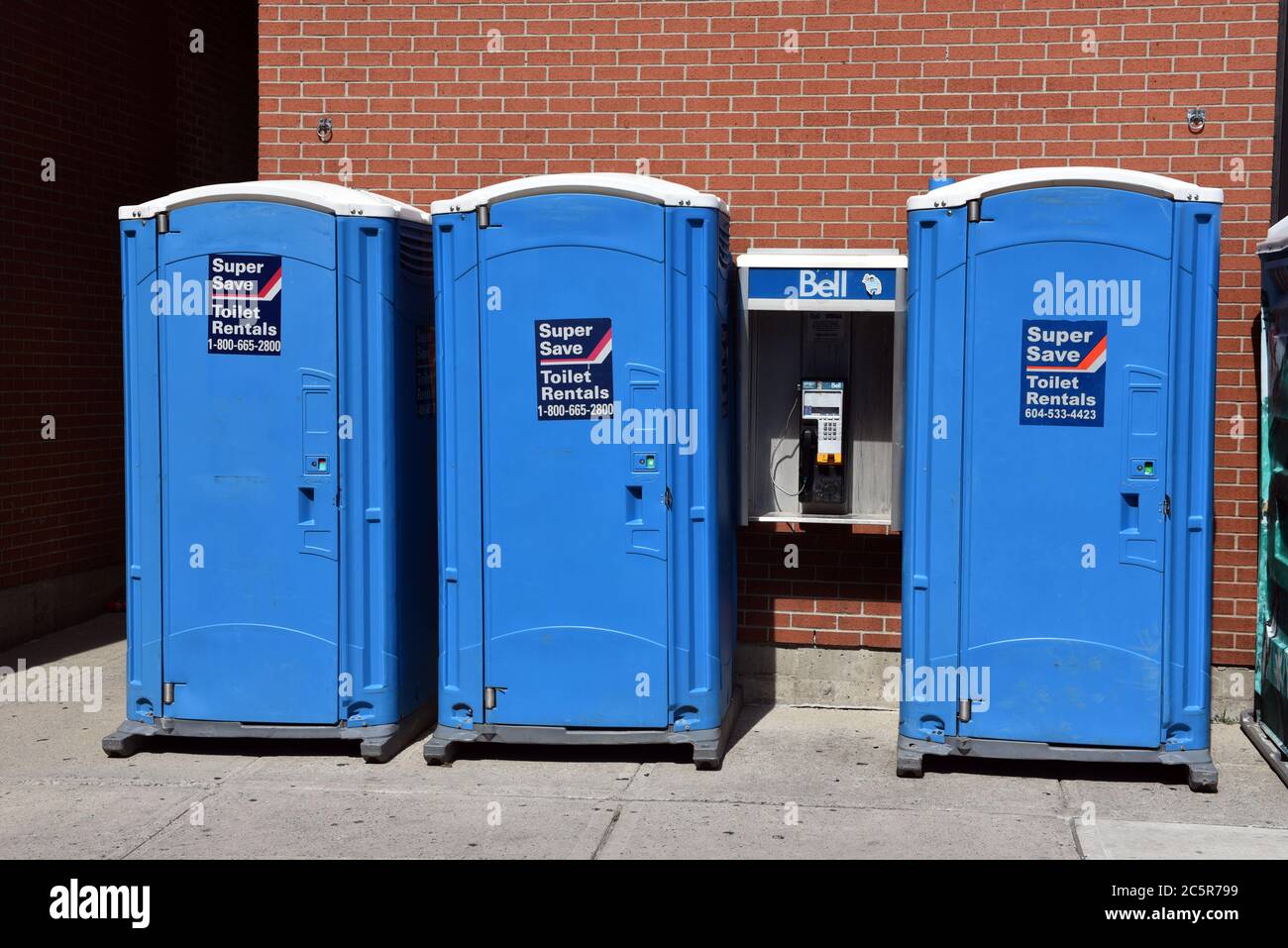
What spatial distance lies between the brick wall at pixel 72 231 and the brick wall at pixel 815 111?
7.70ft

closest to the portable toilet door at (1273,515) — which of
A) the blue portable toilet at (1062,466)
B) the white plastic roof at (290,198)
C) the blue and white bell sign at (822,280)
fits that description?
the blue portable toilet at (1062,466)

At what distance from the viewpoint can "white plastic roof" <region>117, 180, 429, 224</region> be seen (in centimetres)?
625

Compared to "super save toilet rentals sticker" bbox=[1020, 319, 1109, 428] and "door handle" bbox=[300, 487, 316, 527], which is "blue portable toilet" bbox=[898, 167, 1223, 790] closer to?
"super save toilet rentals sticker" bbox=[1020, 319, 1109, 428]

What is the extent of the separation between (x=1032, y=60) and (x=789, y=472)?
96.0 inches

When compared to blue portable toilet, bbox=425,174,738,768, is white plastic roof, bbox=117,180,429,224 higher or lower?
higher

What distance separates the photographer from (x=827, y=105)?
731 centimetres

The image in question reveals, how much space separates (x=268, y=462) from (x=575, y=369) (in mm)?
1479

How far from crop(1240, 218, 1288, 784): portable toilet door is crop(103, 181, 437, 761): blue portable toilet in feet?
13.2

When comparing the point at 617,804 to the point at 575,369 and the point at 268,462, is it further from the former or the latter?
the point at 268,462

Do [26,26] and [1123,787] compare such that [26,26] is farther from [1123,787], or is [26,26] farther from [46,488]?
[1123,787]

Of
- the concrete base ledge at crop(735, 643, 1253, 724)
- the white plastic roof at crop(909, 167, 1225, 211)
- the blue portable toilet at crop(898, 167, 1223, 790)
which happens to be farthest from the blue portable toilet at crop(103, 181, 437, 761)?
the white plastic roof at crop(909, 167, 1225, 211)

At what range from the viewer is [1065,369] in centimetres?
601

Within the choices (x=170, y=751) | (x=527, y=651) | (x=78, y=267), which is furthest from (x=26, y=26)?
(x=527, y=651)

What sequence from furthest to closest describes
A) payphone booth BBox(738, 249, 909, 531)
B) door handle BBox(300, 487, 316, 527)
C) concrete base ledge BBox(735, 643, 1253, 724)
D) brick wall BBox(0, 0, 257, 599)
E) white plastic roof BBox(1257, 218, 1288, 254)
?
brick wall BBox(0, 0, 257, 599) < concrete base ledge BBox(735, 643, 1253, 724) < payphone booth BBox(738, 249, 909, 531) < door handle BBox(300, 487, 316, 527) < white plastic roof BBox(1257, 218, 1288, 254)
